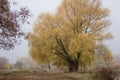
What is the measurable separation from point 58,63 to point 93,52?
19.4ft

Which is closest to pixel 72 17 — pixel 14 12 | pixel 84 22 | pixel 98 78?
pixel 84 22

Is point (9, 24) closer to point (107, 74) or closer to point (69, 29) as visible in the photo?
point (107, 74)

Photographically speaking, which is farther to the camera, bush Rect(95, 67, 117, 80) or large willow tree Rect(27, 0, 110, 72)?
large willow tree Rect(27, 0, 110, 72)

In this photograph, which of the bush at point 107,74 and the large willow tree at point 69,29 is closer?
the bush at point 107,74

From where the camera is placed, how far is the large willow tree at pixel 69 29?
128 feet

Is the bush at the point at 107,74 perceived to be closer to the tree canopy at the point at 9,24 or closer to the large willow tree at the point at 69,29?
the tree canopy at the point at 9,24

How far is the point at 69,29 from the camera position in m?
39.8

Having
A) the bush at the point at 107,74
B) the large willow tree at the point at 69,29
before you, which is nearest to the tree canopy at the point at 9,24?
the bush at the point at 107,74

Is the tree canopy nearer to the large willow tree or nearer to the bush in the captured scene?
the bush

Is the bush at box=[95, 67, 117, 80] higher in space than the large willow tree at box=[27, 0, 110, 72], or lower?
lower

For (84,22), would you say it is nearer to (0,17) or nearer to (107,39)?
(107,39)

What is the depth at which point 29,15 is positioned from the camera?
17.9 m

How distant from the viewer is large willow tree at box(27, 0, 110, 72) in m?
39.0

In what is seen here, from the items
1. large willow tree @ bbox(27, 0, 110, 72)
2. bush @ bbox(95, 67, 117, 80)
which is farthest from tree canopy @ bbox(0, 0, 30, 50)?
large willow tree @ bbox(27, 0, 110, 72)
